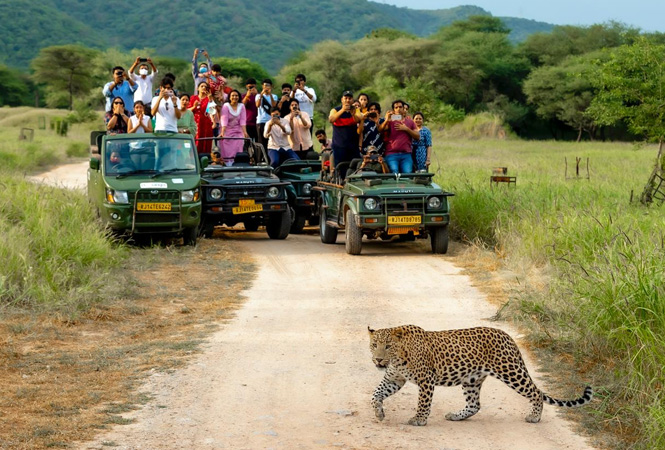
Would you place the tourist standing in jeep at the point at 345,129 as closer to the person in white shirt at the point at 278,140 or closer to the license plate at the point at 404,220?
the license plate at the point at 404,220

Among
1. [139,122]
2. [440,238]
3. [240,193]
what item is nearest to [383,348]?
[440,238]

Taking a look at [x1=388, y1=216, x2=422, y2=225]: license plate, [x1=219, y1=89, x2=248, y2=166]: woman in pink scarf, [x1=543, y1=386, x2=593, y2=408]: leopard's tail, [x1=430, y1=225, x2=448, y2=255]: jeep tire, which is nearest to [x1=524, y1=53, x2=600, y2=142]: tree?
[x1=219, y1=89, x2=248, y2=166]: woman in pink scarf

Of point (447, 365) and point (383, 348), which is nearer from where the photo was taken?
point (383, 348)

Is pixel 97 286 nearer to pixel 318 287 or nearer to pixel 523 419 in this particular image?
pixel 318 287

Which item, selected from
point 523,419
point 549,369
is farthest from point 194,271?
point 523,419

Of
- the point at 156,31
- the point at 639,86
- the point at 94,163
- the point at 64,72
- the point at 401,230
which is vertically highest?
the point at 156,31

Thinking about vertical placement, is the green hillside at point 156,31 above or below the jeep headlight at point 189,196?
above

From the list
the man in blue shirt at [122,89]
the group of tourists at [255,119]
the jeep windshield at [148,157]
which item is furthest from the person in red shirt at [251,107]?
the jeep windshield at [148,157]

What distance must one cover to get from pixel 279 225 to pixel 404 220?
118 inches

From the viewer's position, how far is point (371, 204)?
14938 mm

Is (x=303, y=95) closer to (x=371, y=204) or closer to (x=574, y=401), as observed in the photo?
(x=371, y=204)

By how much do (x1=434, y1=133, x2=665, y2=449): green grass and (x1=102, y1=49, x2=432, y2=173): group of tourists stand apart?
1.69 m

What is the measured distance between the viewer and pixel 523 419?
7.06 metres

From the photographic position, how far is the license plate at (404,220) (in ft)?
49.0
